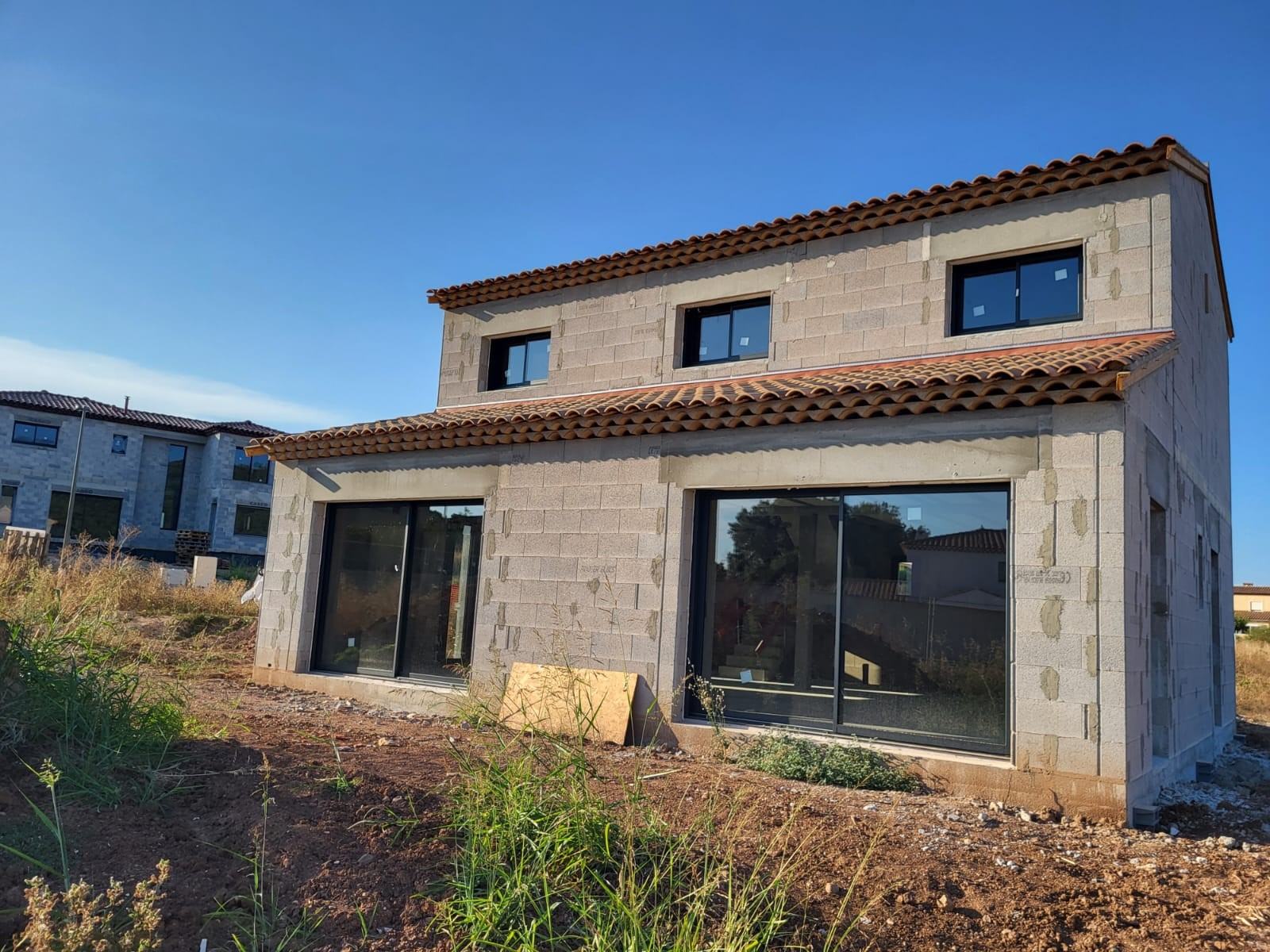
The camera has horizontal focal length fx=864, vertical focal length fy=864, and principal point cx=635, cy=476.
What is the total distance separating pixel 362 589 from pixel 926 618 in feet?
24.8

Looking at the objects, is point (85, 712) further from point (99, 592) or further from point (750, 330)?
point (750, 330)

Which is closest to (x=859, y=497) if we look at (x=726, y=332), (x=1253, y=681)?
(x=726, y=332)

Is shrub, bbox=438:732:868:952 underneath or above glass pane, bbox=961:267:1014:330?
underneath

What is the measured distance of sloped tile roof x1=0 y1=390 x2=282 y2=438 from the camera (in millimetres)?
33750

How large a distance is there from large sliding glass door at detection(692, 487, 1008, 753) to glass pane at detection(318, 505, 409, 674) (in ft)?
15.2

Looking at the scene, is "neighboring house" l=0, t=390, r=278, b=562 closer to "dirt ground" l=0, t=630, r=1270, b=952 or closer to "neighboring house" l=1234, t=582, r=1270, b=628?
"dirt ground" l=0, t=630, r=1270, b=952

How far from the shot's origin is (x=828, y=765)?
7.39 metres

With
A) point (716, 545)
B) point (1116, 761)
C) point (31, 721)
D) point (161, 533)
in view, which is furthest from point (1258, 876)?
point (161, 533)

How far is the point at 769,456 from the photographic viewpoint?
344 inches

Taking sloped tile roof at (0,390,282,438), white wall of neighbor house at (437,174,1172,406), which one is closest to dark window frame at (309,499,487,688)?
white wall of neighbor house at (437,174,1172,406)

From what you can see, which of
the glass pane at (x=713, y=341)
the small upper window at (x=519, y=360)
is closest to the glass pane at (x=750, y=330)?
the glass pane at (x=713, y=341)

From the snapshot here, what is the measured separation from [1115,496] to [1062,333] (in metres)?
3.02

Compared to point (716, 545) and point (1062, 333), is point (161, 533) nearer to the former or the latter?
point (716, 545)

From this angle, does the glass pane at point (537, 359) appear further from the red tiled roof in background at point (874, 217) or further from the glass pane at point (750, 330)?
the glass pane at point (750, 330)
